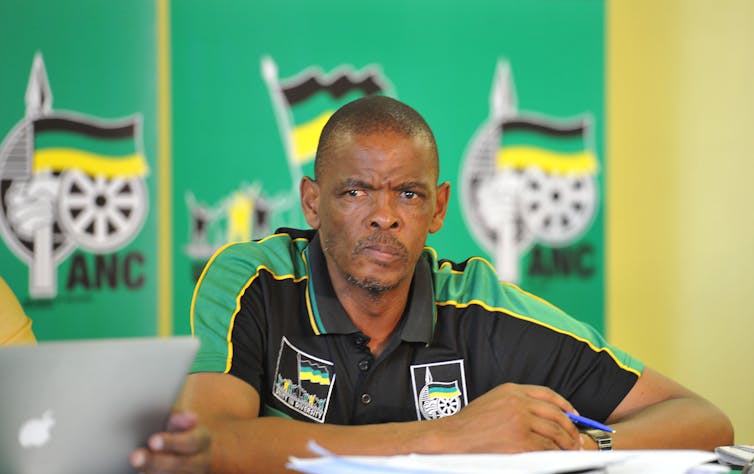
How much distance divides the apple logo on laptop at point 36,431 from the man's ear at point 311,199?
0.84 meters

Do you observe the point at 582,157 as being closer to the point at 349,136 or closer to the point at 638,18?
the point at 638,18

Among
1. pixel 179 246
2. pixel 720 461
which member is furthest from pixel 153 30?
pixel 720 461

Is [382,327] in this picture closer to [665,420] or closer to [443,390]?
[443,390]

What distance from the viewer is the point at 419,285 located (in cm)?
172

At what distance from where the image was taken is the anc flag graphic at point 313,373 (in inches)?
62.5

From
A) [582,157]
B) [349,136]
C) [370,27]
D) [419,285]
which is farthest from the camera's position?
[582,157]

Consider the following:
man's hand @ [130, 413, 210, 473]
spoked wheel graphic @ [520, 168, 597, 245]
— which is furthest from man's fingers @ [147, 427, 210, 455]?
spoked wheel graphic @ [520, 168, 597, 245]

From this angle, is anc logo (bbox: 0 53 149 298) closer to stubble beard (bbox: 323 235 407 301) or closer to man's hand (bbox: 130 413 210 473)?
stubble beard (bbox: 323 235 407 301)

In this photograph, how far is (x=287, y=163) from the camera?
10.1 ft

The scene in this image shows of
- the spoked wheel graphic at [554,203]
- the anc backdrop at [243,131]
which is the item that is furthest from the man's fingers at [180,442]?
the spoked wheel graphic at [554,203]

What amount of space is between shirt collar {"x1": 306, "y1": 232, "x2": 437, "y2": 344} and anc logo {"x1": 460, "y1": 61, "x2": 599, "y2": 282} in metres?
1.67

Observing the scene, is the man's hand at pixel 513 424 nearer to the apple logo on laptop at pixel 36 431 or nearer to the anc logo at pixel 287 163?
the apple logo on laptop at pixel 36 431

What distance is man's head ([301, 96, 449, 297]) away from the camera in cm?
158

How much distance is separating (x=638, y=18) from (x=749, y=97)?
568mm
